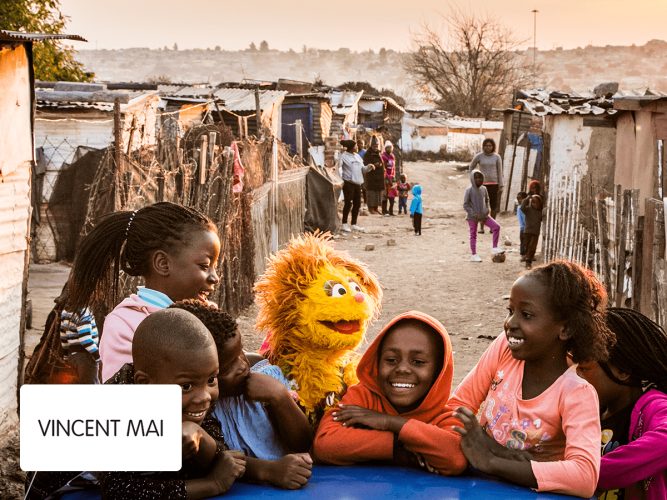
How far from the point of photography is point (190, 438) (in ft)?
7.23

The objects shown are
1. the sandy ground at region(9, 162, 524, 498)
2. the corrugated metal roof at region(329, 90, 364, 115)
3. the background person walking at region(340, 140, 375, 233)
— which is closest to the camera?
the sandy ground at region(9, 162, 524, 498)

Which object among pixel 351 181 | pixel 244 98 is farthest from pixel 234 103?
pixel 351 181

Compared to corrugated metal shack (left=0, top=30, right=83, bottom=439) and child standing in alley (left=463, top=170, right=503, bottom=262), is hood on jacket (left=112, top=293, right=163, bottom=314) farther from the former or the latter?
child standing in alley (left=463, top=170, right=503, bottom=262)

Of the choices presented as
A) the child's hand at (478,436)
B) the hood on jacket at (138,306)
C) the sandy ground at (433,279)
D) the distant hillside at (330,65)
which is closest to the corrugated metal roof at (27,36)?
the hood on jacket at (138,306)

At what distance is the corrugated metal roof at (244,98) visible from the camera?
21531 millimetres

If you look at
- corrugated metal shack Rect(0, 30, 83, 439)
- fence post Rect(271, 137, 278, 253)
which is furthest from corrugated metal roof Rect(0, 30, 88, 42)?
fence post Rect(271, 137, 278, 253)

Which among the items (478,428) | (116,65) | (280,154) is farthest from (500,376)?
(116,65)

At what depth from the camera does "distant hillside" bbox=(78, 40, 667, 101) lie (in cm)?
12938

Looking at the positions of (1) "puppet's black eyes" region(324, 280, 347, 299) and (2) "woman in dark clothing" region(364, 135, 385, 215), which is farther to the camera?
(2) "woman in dark clothing" region(364, 135, 385, 215)

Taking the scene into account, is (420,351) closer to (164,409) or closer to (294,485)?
(294,485)

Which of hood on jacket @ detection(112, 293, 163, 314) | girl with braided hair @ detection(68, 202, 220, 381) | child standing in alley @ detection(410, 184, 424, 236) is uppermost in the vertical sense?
girl with braided hair @ detection(68, 202, 220, 381)

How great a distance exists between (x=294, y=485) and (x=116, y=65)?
13957 cm

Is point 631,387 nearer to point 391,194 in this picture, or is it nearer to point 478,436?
point 478,436

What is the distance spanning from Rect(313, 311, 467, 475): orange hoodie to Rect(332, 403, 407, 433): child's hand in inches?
0.6
